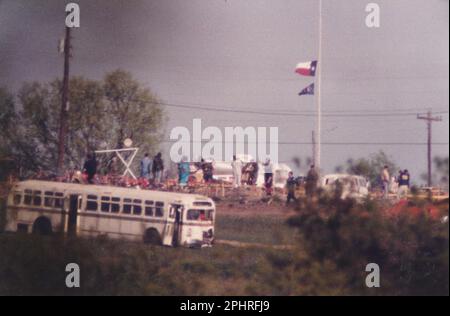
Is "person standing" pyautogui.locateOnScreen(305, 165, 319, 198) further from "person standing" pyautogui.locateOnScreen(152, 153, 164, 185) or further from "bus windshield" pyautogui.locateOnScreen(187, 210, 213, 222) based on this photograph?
"person standing" pyautogui.locateOnScreen(152, 153, 164, 185)

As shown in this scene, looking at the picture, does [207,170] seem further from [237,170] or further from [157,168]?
[157,168]

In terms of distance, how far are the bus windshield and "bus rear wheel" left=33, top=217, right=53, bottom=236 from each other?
1.83 m

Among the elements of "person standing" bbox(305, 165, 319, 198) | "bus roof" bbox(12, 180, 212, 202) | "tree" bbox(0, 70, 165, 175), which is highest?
"tree" bbox(0, 70, 165, 175)

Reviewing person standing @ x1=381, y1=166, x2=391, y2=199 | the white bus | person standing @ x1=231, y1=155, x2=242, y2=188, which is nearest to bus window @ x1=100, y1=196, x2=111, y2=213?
the white bus

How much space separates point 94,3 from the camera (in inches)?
348

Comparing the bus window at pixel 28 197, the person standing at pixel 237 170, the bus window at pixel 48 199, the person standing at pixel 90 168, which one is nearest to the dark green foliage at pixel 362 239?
the person standing at pixel 237 170

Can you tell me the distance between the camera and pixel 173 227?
8.33 m

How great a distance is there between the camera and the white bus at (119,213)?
27.3 ft

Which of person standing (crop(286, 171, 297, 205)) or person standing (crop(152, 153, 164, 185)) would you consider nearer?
person standing (crop(286, 171, 297, 205))

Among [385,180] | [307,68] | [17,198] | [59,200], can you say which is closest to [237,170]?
[307,68]

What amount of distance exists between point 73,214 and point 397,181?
4017mm

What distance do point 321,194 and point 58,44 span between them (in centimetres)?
392

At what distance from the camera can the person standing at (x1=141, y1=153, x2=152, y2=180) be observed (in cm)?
855
